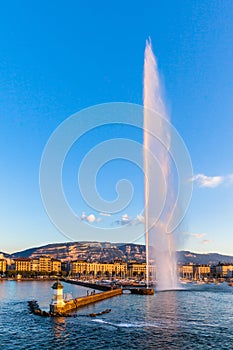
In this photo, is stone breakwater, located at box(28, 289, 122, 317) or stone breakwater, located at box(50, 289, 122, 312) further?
stone breakwater, located at box(50, 289, 122, 312)

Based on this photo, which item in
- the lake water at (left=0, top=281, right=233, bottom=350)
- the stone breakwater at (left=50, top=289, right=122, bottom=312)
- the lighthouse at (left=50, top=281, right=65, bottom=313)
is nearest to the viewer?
the lake water at (left=0, top=281, right=233, bottom=350)

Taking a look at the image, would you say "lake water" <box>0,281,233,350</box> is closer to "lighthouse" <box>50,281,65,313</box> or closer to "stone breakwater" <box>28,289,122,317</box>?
"stone breakwater" <box>28,289,122,317</box>

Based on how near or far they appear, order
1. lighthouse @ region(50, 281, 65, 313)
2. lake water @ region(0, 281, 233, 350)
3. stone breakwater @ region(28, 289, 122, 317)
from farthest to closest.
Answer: lighthouse @ region(50, 281, 65, 313), stone breakwater @ region(28, 289, 122, 317), lake water @ region(0, 281, 233, 350)

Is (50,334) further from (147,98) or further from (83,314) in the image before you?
(147,98)

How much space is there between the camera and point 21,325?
110ft

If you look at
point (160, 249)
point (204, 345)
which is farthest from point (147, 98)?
point (204, 345)

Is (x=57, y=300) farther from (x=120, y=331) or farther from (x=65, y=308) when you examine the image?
(x=120, y=331)

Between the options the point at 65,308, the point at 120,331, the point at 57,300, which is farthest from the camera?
the point at 65,308

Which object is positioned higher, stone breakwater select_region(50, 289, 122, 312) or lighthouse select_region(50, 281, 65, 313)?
lighthouse select_region(50, 281, 65, 313)

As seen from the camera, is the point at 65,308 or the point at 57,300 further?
the point at 65,308

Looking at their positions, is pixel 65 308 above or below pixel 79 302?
above

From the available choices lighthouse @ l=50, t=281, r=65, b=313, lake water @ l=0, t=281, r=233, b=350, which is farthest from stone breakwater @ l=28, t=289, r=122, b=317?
lake water @ l=0, t=281, r=233, b=350

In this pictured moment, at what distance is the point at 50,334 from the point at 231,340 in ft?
44.4

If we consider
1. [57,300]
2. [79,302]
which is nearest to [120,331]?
[57,300]
